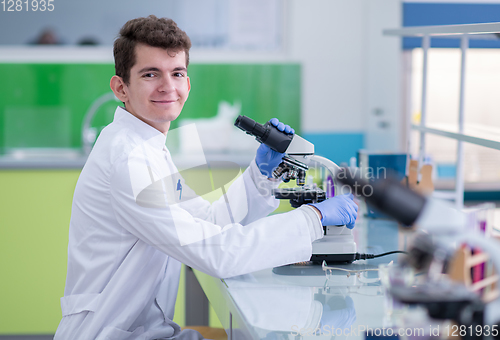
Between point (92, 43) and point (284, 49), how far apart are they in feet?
4.58

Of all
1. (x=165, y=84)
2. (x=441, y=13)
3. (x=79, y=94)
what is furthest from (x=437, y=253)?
(x=441, y=13)

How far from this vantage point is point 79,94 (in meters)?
3.54

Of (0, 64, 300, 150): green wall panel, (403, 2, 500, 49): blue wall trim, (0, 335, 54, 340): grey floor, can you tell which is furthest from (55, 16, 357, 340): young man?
(403, 2, 500, 49): blue wall trim

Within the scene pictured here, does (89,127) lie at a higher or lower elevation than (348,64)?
lower

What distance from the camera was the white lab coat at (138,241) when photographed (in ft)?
3.87

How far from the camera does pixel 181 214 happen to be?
3.92 feet

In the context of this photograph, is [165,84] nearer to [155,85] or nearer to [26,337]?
[155,85]

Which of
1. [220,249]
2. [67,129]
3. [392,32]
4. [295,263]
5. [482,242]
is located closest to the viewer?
[482,242]

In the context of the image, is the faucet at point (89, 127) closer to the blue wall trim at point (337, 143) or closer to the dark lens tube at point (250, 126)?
the blue wall trim at point (337, 143)

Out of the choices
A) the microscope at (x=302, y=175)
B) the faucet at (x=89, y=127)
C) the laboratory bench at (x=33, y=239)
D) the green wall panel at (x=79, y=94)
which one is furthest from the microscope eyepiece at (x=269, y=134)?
the green wall panel at (x=79, y=94)

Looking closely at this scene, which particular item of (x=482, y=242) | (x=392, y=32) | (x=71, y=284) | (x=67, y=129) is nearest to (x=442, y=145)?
(x=392, y=32)

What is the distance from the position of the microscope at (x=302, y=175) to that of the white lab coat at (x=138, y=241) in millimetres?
98

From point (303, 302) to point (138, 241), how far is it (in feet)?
1.49

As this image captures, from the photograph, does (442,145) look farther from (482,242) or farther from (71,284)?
(482,242)
